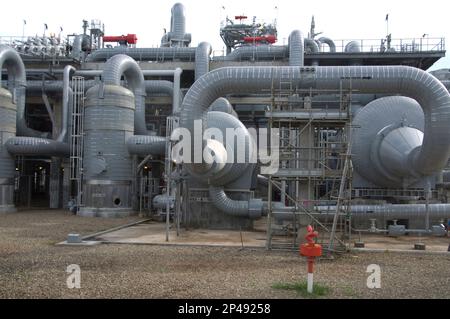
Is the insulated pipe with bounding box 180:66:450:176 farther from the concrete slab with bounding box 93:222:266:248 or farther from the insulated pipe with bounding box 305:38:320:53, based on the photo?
the insulated pipe with bounding box 305:38:320:53

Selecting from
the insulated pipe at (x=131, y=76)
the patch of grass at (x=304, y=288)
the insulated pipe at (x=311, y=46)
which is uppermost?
the insulated pipe at (x=311, y=46)

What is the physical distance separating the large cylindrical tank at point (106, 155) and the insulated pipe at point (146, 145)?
0.33 meters

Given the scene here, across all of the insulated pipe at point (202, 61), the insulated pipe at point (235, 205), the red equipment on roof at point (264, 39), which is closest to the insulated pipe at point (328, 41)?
the red equipment on roof at point (264, 39)

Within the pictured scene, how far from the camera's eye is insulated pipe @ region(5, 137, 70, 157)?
27719 mm

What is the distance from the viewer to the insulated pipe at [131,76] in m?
27.5

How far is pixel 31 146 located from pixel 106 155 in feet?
15.9

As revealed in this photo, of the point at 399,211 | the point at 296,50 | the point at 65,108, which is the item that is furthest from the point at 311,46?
the point at 399,211

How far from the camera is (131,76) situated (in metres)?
30.5

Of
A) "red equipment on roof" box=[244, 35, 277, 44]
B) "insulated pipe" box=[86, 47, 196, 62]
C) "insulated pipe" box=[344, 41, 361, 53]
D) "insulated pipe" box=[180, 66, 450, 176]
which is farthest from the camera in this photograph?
"red equipment on roof" box=[244, 35, 277, 44]

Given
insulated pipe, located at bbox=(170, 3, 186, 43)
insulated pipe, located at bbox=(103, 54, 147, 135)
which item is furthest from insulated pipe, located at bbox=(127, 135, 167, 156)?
insulated pipe, located at bbox=(170, 3, 186, 43)

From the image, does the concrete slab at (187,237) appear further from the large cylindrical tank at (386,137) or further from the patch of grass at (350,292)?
the patch of grass at (350,292)

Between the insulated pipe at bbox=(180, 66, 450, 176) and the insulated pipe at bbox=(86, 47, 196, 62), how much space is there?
2446cm

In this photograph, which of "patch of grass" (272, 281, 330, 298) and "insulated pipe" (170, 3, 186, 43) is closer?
"patch of grass" (272, 281, 330, 298)

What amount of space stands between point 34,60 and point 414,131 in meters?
28.1
